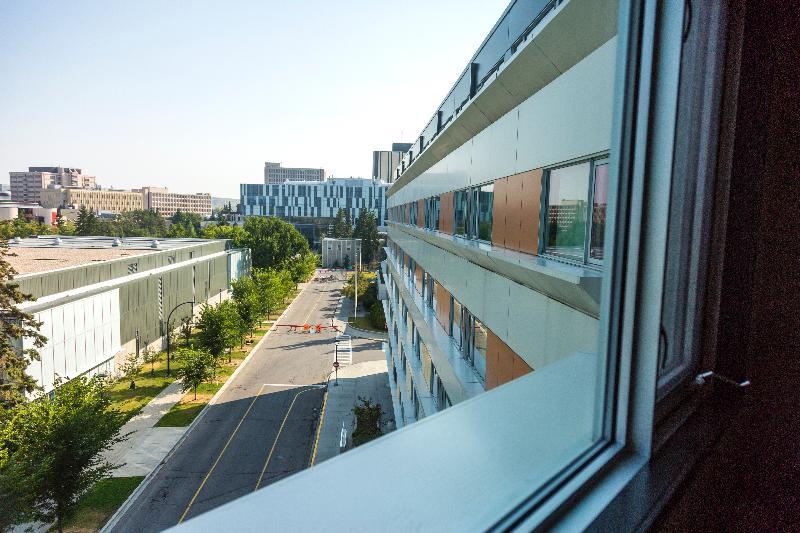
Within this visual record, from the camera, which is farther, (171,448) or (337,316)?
(337,316)

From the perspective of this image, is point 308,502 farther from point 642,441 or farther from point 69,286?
point 69,286

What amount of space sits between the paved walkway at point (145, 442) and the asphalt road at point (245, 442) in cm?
49

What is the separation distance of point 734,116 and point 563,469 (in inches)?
37.7

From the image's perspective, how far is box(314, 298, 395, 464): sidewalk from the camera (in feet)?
54.8

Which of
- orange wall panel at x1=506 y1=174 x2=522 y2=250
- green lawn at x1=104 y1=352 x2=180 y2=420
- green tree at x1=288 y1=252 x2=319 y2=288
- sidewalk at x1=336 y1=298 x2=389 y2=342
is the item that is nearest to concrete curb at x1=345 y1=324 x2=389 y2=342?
sidewalk at x1=336 y1=298 x2=389 y2=342

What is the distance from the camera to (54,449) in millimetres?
11086

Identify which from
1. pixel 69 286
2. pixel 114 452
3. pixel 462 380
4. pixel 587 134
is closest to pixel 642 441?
pixel 587 134

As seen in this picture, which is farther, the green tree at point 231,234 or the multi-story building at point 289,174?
the multi-story building at point 289,174

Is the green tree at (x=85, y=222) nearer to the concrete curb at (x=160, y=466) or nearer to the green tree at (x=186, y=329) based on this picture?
the green tree at (x=186, y=329)

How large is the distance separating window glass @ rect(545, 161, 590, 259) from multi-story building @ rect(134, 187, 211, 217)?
113791 mm

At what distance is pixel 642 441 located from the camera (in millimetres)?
953

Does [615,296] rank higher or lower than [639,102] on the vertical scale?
lower

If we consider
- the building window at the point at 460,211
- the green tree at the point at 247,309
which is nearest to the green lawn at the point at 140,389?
the green tree at the point at 247,309

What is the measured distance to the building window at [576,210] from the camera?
3.23 metres
